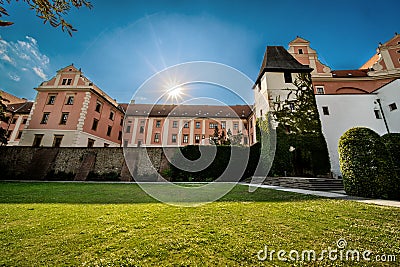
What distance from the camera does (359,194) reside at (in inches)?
277

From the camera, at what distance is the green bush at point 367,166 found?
670 cm

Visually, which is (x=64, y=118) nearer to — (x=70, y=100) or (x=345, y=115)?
(x=70, y=100)

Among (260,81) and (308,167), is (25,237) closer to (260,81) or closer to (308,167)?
(308,167)

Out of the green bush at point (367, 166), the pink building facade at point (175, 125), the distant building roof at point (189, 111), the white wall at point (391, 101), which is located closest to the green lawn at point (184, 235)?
the green bush at point (367, 166)

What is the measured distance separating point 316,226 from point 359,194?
5.66m

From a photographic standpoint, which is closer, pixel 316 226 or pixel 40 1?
pixel 40 1

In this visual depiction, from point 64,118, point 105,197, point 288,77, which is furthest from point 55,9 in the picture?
point 64,118

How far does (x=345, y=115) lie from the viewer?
18.5 meters

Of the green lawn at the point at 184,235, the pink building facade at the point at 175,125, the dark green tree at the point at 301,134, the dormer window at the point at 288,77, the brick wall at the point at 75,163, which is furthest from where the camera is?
the pink building facade at the point at 175,125

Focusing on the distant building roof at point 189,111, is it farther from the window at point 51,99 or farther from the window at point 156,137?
the window at point 51,99

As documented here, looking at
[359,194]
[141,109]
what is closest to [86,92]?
[141,109]

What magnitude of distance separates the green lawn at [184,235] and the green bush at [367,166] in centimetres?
314

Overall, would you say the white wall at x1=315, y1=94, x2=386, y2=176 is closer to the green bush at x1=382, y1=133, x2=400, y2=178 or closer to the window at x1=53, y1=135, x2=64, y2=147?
the green bush at x1=382, y1=133, x2=400, y2=178

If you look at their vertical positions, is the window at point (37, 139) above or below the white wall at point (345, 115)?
below
